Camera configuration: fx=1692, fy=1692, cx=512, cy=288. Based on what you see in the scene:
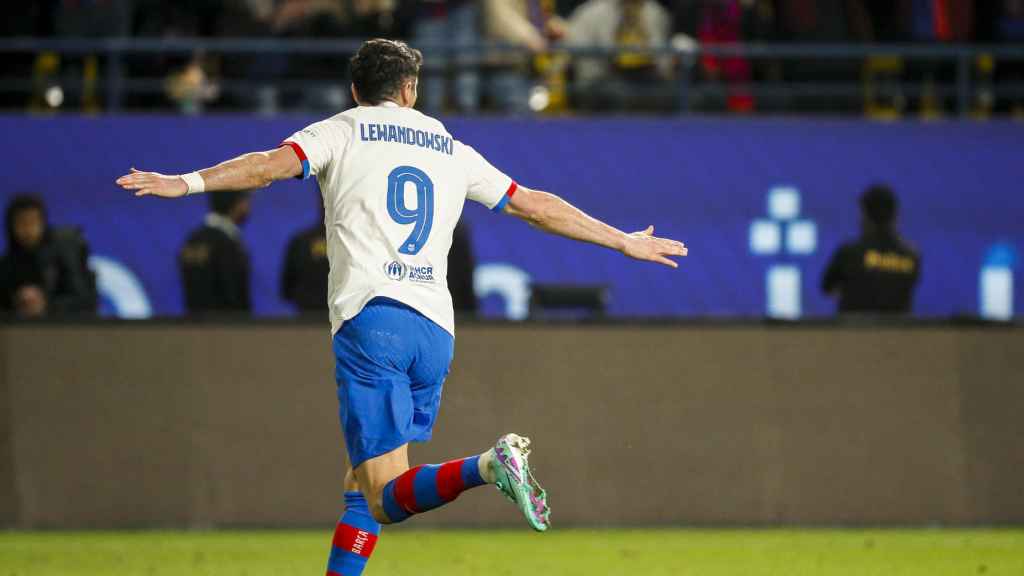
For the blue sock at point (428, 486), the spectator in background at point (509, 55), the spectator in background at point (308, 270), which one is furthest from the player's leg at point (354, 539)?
the spectator in background at point (509, 55)

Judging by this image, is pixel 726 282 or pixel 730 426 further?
pixel 726 282

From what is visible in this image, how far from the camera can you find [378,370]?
6.56 meters

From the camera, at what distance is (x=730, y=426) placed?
36.5 ft

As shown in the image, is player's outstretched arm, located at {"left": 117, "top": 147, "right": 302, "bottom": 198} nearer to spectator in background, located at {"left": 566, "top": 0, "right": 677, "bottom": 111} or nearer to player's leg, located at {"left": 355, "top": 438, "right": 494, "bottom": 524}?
player's leg, located at {"left": 355, "top": 438, "right": 494, "bottom": 524}

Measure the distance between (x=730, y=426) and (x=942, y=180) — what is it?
15.0 ft

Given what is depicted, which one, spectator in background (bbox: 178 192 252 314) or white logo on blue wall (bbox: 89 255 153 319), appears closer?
spectator in background (bbox: 178 192 252 314)

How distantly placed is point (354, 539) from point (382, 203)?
4.52ft

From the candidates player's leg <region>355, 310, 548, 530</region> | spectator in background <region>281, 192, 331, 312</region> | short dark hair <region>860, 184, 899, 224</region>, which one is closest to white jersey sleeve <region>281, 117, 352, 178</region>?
player's leg <region>355, 310, 548, 530</region>

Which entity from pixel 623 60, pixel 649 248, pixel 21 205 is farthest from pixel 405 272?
pixel 623 60

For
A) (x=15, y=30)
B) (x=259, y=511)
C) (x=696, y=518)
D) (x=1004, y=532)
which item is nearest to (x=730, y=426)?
(x=696, y=518)

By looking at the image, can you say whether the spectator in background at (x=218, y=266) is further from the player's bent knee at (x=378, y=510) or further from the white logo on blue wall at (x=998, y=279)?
the white logo on blue wall at (x=998, y=279)

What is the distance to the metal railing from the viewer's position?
45.9ft

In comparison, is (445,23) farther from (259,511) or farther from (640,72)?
(259,511)

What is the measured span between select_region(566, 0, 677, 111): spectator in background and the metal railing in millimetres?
155
